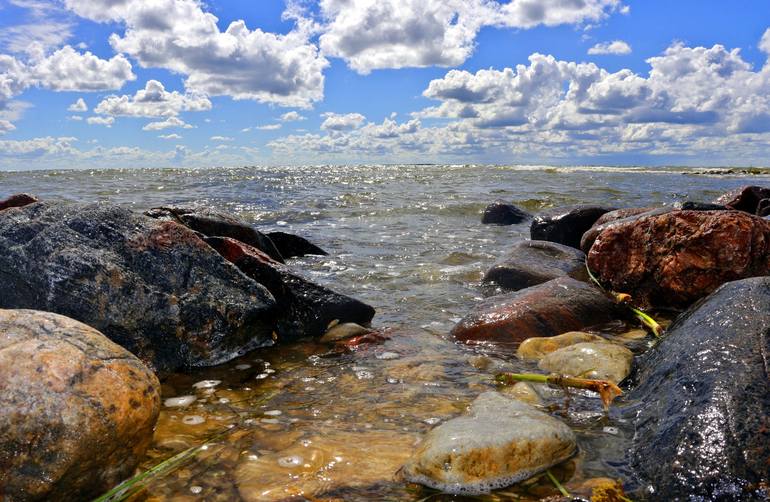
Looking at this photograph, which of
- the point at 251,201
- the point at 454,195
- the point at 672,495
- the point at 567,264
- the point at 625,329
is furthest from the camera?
the point at 454,195

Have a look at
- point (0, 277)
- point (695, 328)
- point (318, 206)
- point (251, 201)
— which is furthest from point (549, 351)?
point (251, 201)

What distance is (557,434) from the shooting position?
270 centimetres

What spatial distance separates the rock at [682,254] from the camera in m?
5.24

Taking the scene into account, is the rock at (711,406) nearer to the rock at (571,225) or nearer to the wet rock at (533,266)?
the wet rock at (533,266)

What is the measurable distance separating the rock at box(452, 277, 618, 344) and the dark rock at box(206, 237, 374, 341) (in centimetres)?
109

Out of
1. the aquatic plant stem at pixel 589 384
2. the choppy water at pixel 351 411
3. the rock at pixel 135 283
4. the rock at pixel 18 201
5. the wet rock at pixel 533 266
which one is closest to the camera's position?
the choppy water at pixel 351 411

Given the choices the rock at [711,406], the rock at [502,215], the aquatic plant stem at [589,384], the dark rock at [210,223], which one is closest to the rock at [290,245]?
the dark rock at [210,223]

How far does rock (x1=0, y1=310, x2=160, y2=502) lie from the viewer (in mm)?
2227

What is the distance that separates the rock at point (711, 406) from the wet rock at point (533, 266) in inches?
117

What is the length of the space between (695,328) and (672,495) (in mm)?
1455

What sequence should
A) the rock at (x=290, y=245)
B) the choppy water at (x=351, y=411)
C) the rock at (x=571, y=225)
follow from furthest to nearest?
the rock at (x=571, y=225) < the rock at (x=290, y=245) < the choppy water at (x=351, y=411)

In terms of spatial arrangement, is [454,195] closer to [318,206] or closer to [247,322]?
[318,206]

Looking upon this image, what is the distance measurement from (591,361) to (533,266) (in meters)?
2.95

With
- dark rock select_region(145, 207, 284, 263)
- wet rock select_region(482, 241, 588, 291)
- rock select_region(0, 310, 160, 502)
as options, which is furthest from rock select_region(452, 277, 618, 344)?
dark rock select_region(145, 207, 284, 263)
